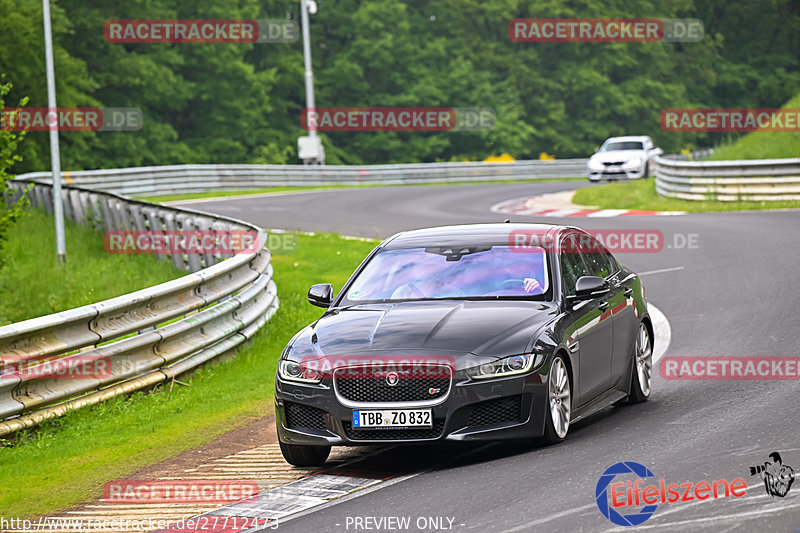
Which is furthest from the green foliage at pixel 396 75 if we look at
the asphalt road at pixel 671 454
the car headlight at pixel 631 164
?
the asphalt road at pixel 671 454

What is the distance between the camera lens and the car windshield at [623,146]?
4316cm

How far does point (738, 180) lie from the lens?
2950cm

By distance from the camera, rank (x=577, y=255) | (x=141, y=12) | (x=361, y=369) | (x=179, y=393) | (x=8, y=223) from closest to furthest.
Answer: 1. (x=361, y=369)
2. (x=577, y=255)
3. (x=179, y=393)
4. (x=8, y=223)
5. (x=141, y=12)

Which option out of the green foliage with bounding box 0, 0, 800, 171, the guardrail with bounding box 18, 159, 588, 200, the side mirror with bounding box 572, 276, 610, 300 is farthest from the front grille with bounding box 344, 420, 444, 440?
the green foliage with bounding box 0, 0, 800, 171

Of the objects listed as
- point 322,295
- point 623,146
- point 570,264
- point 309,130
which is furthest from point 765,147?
point 322,295

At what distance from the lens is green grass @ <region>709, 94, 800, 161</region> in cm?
3319

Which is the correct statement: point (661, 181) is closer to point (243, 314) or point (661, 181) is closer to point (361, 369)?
point (243, 314)

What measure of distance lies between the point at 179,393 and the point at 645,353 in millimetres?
3965

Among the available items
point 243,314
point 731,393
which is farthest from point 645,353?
point 243,314

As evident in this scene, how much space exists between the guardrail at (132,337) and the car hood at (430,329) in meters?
2.25

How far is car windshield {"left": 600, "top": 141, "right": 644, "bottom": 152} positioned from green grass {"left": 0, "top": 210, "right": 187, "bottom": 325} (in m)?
22.5

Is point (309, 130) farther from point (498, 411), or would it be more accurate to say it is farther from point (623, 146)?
point (498, 411)

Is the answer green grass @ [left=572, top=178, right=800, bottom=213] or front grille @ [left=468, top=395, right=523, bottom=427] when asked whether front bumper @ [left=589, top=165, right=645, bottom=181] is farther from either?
front grille @ [left=468, top=395, right=523, bottom=427]

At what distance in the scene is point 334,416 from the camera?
26.3 feet
